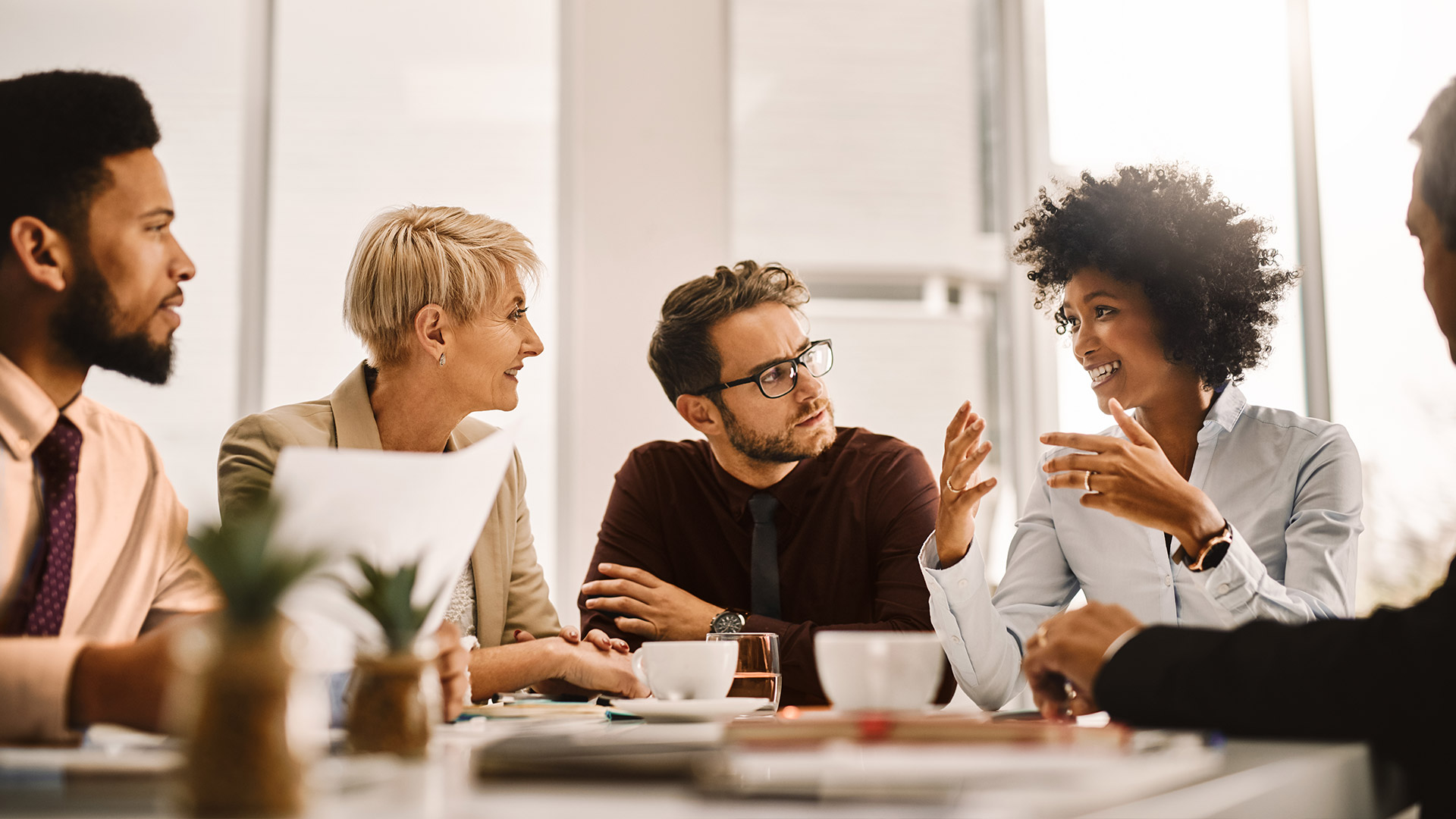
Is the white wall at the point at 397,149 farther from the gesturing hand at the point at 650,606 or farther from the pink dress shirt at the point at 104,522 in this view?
the pink dress shirt at the point at 104,522

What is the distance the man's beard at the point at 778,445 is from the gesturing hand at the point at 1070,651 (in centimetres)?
129

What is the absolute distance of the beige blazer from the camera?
1.80m

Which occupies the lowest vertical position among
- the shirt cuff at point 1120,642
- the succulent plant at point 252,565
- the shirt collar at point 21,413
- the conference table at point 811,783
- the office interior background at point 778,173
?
the conference table at point 811,783

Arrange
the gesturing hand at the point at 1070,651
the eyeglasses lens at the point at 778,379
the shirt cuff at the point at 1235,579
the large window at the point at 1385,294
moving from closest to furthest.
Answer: the gesturing hand at the point at 1070,651, the shirt cuff at the point at 1235,579, the eyeglasses lens at the point at 778,379, the large window at the point at 1385,294

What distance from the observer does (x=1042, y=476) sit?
2047mm

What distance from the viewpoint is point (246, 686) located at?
0.55 metres

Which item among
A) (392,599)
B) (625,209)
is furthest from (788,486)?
(392,599)

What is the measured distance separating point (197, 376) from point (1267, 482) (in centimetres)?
299

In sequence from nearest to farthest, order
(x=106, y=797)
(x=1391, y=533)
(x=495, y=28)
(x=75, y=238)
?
(x=106, y=797) → (x=75, y=238) → (x=1391, y=533) → (x=495, y=28)

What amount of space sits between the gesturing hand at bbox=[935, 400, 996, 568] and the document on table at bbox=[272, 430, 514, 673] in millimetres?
883

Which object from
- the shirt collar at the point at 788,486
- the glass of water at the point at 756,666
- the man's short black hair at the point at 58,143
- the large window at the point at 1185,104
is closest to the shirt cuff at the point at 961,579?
the glass of water at the point at 756,666

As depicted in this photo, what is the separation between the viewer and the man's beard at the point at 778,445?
240 cm

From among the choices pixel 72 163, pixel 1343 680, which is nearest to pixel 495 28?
pixel 72 163

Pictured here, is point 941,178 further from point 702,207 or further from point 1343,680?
point 1343,680
